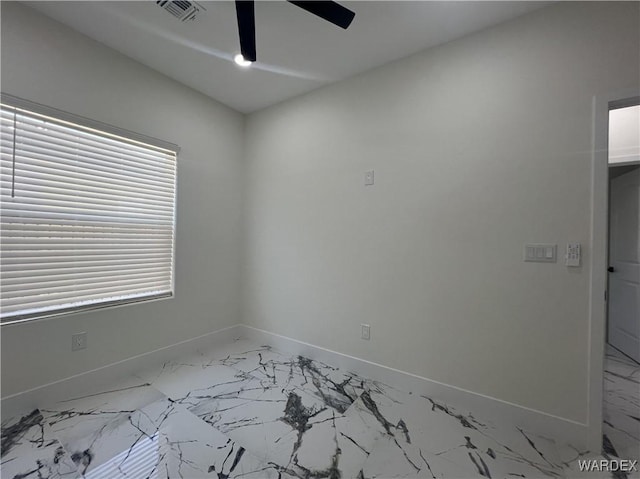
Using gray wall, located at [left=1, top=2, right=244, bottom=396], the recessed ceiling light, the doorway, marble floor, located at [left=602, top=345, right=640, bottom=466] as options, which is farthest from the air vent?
marble floor, located at [left=602, top=345, right=640, bottom=466]

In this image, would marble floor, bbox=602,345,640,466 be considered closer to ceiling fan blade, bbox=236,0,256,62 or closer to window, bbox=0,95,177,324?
ceiling fan blade, bbox=236,0,256,62

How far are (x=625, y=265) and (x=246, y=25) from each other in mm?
4432

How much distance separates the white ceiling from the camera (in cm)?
179

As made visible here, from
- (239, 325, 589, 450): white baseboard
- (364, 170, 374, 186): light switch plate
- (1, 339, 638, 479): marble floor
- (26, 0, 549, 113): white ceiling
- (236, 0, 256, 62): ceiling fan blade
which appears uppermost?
(26, 0, 549, 113): white ceiling

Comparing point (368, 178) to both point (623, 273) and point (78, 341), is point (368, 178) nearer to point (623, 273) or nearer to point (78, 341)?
point (78, 341)

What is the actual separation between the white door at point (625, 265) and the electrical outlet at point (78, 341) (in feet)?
17.0

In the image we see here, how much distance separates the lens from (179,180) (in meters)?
2.69

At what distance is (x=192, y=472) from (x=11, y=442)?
1147 mm

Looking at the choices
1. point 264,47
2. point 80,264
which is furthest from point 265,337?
point 264,47

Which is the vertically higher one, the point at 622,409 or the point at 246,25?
the point at 246,25

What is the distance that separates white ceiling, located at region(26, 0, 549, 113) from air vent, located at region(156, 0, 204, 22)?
0.15 feet

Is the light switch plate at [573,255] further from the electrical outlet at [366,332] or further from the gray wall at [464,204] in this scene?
the electrical outlet at [366,332]

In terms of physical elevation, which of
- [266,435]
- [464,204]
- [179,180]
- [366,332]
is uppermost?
[179,180]

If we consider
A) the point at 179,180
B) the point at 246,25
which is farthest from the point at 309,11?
the point at 179,180
